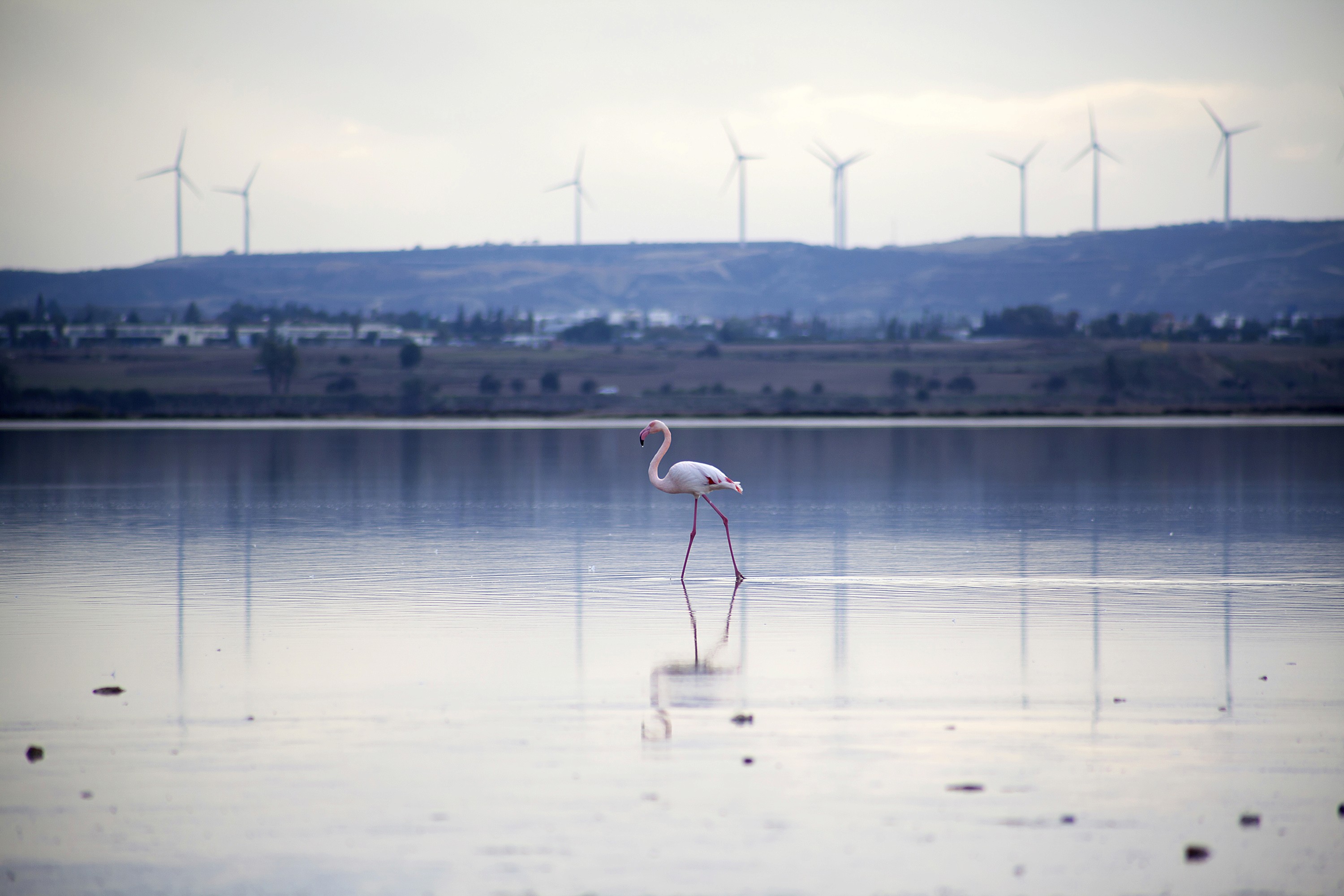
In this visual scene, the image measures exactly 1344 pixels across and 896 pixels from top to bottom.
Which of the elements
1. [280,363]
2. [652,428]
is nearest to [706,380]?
[280,363]

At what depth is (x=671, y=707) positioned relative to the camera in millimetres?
9516

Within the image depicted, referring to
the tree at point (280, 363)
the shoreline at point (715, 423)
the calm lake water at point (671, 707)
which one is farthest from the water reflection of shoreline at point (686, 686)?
the tree at point (280, 363)

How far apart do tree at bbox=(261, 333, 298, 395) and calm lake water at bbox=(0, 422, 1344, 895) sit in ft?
293

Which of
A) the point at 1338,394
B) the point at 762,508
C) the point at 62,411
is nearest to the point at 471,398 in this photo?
the point at 62,411

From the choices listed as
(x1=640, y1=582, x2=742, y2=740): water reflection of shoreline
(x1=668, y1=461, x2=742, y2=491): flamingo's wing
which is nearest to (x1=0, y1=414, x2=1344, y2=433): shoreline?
(x1=668, y1=461, x2=742, y2=491): flamingo's wing

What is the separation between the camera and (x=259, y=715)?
30.7 feet

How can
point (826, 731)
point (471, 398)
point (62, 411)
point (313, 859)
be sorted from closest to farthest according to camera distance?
point (313, 859) < point (826, 731) < point (62, 411) < point (471, 398)

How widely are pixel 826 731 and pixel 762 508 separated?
1619cm

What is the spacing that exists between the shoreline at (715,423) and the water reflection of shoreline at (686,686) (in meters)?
53.0

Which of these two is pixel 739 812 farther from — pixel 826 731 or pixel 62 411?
pixel 62 411

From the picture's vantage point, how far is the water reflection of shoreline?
29.7 feet

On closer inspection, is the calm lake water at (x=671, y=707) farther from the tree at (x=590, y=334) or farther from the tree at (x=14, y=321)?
the tree at (x=14, y=321)

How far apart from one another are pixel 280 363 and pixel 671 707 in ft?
344

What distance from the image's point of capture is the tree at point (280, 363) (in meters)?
109
